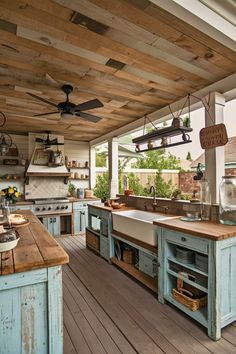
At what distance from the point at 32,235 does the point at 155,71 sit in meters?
2.04

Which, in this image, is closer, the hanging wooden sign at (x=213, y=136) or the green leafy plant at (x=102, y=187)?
the hanging wooden sign at (x=213, y=136)

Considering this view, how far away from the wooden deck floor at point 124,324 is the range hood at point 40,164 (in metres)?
2.77

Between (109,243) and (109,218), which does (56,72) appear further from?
(109,243)

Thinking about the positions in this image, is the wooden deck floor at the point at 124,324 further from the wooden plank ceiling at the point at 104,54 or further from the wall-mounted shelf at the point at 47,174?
the wall-mounted shelf at the point at 47,174

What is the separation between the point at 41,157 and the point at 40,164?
0.58 feet

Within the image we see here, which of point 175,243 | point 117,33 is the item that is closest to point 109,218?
point 175,243

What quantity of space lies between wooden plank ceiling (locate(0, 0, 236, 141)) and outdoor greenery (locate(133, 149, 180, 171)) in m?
2.17

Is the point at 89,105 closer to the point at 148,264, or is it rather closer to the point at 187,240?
the point at 187,240

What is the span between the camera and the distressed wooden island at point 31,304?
1.14m

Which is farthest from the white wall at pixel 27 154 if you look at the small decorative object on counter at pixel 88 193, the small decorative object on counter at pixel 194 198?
the small decorative object on counter at pixel 194 198

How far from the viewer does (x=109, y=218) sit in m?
3.25

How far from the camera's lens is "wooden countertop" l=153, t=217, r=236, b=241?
1665 mm

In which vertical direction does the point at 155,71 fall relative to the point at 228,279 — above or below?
above

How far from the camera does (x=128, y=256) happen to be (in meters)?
2.96
